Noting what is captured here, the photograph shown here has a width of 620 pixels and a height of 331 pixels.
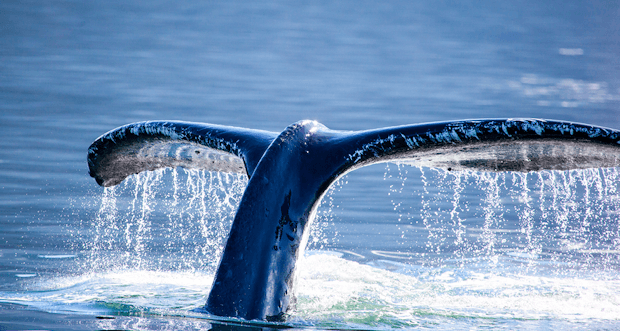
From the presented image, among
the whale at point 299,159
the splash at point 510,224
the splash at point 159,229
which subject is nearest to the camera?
the whale at point 299,159

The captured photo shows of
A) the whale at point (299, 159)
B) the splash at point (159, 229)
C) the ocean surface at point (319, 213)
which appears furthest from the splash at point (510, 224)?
the splash at point (159, 229)

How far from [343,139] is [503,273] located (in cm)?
368

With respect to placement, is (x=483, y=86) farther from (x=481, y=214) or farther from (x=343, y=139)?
(x=343, y=139)

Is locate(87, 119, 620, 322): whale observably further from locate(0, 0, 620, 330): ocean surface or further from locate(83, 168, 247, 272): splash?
locate(83, 168, 247, 272): splash

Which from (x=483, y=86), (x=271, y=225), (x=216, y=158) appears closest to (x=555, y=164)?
(x=271, y=225)

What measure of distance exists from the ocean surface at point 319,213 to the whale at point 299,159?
0.93 feet

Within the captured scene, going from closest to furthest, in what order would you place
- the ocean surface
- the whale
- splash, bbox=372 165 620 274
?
the whale → the ocean surface → splash, bbox=372 165 620 274

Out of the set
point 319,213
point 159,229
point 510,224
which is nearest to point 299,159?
point 159,229

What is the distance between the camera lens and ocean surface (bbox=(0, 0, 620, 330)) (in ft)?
21.9

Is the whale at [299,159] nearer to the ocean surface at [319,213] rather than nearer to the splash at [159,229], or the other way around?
the ocean surface at [319,213]

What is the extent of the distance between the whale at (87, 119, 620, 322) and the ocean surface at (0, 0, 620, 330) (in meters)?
0.28

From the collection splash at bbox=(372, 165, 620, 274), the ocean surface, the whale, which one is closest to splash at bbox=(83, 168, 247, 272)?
the ocean surface

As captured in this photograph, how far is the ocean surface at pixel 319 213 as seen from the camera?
21.9ft

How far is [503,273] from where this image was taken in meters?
8.75
